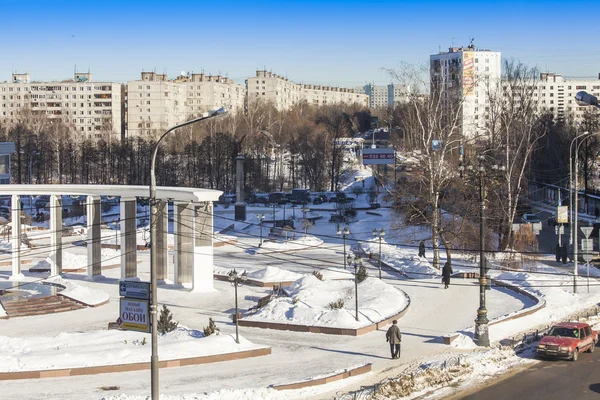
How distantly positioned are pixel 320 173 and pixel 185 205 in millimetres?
52913

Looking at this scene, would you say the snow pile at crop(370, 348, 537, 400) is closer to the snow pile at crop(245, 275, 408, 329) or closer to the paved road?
the paved road

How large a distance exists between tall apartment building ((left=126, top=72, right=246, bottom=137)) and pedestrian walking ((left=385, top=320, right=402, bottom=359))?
107 m

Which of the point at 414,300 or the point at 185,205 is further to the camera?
the point at 185,205

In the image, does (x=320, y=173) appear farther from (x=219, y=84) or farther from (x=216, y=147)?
(x=219, y=84)

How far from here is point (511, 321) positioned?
25.6 m

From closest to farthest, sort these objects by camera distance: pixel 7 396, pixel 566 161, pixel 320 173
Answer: pixel 7 396 < pixel 566 161 < pixel 320 173

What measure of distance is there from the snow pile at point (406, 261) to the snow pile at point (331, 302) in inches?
189

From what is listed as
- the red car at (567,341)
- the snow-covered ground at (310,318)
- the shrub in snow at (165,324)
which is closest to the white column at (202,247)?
the snow-covered ground at (310,318)

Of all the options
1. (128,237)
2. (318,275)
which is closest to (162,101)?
(128,237)

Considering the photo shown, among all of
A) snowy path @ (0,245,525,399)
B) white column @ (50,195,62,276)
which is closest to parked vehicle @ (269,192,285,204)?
snowy path @ (0,245,525,399)

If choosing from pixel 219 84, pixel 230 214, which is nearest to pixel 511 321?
pixel 230 214

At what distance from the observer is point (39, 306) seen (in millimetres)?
29484

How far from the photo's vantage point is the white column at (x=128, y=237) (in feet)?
113

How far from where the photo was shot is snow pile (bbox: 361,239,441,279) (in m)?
36.3
